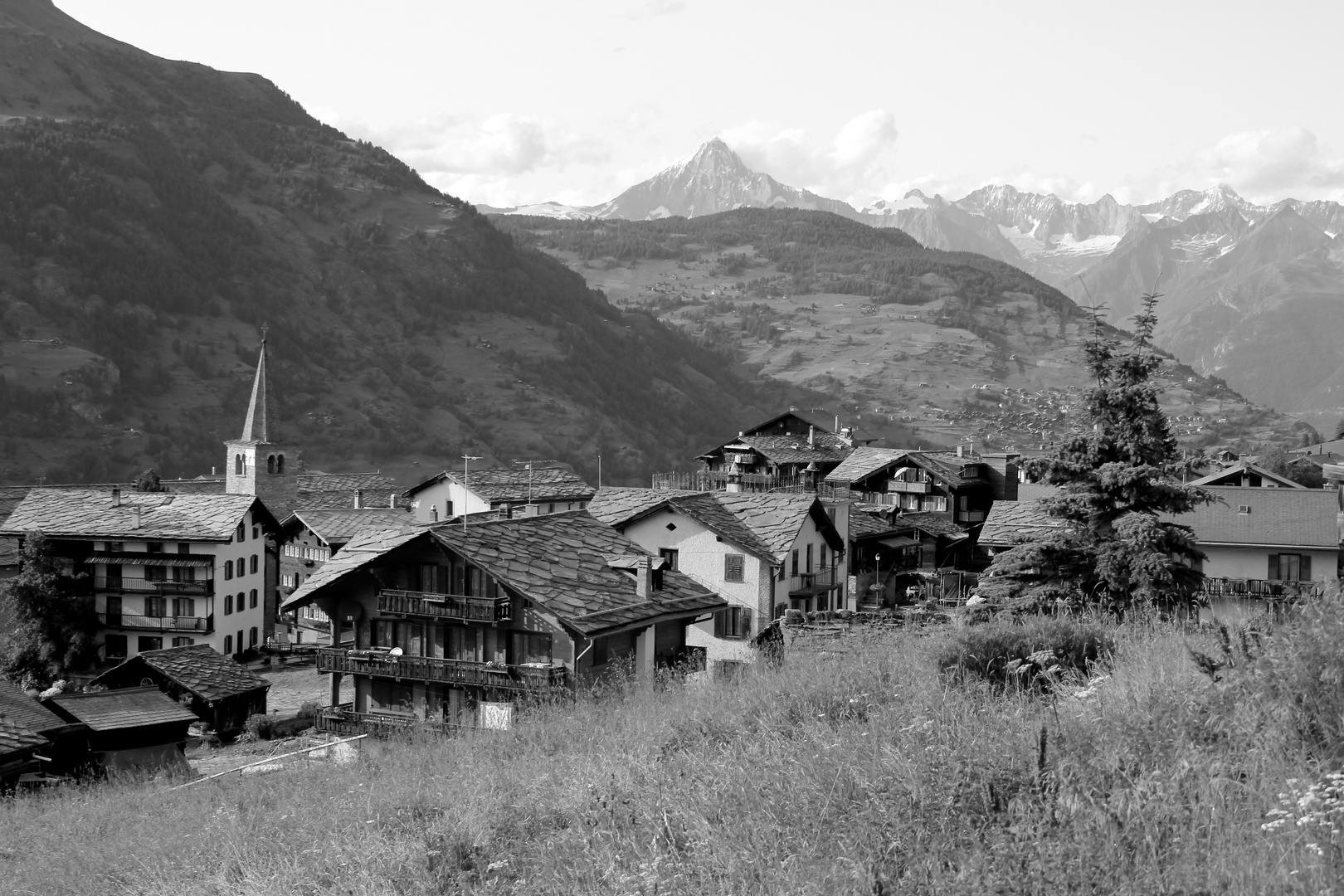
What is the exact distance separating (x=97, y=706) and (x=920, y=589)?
3068cm

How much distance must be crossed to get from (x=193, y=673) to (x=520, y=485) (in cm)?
3462

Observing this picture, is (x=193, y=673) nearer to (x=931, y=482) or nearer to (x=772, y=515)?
(x=772, y=515)

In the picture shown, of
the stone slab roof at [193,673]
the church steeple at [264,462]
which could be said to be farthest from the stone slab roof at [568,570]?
the church steeple at [264,462]

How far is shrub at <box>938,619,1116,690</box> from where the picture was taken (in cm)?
1117

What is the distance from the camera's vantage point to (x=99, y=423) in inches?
5167

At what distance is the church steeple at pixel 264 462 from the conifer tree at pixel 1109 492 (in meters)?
66.8

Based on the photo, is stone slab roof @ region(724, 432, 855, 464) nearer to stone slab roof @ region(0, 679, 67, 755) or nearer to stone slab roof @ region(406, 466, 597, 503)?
stone slab roof @ region(406, 466, 597, 503)

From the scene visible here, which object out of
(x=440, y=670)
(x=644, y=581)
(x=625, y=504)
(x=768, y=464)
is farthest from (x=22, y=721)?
(x=768, y=464)

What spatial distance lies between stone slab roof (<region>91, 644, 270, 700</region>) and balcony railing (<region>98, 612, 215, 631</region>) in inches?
461

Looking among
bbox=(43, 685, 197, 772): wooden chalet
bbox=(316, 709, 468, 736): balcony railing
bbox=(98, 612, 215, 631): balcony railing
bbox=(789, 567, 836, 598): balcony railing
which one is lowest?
bbox=(43, 685, 197, 772): wooden chalet

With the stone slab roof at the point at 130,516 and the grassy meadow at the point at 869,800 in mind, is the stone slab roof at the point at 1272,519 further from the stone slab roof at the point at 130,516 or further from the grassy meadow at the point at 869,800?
the stone slab roof at the point at 130,516

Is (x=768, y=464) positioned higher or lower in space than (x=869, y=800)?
higher

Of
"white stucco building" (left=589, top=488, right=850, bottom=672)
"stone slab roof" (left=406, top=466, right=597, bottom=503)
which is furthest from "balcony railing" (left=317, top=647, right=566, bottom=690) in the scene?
"stone slab roof" (left=406, top=466, right=597, bottom=503)

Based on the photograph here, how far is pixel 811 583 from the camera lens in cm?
4306
